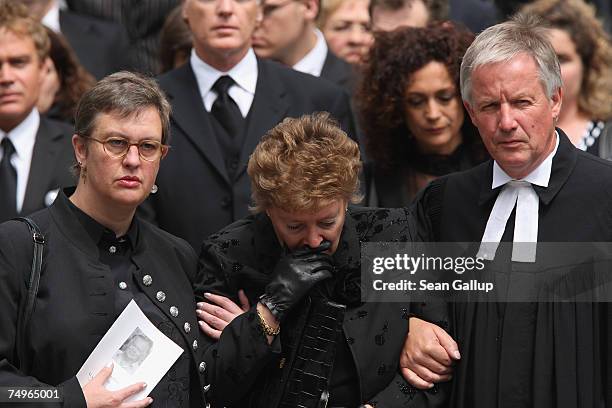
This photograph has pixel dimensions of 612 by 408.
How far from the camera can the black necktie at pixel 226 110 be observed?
19.3 feet

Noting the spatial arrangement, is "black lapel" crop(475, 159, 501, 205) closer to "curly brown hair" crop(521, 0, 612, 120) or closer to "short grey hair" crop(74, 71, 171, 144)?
"short grey hair" crop(74, 71, 171, 144)

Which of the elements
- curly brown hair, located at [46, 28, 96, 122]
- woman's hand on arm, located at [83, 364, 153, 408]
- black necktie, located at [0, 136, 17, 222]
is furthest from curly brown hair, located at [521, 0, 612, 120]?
woman's hand on arm, located at [83, 364, 153, 408]

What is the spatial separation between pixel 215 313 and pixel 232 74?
1.73 metres

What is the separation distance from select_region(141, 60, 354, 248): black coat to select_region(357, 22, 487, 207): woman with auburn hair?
0.92 feet

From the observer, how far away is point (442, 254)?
4.85m

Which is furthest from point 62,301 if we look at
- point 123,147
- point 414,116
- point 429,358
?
point 414,116

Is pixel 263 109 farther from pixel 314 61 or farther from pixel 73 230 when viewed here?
pixel 73 230

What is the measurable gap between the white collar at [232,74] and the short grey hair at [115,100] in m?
1.42

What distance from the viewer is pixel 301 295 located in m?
4.53

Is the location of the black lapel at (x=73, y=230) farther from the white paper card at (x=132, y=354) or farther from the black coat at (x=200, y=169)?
the black coat at (x=200, y=169)

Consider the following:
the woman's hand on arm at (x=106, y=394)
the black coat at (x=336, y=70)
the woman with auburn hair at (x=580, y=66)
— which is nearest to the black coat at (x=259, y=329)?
the woman's hand on arm at (x=106, y=394)

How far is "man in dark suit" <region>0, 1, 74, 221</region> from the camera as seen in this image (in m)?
6.22

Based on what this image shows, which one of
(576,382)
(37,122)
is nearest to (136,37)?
(37,122)

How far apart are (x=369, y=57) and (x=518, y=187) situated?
5.89 ft
